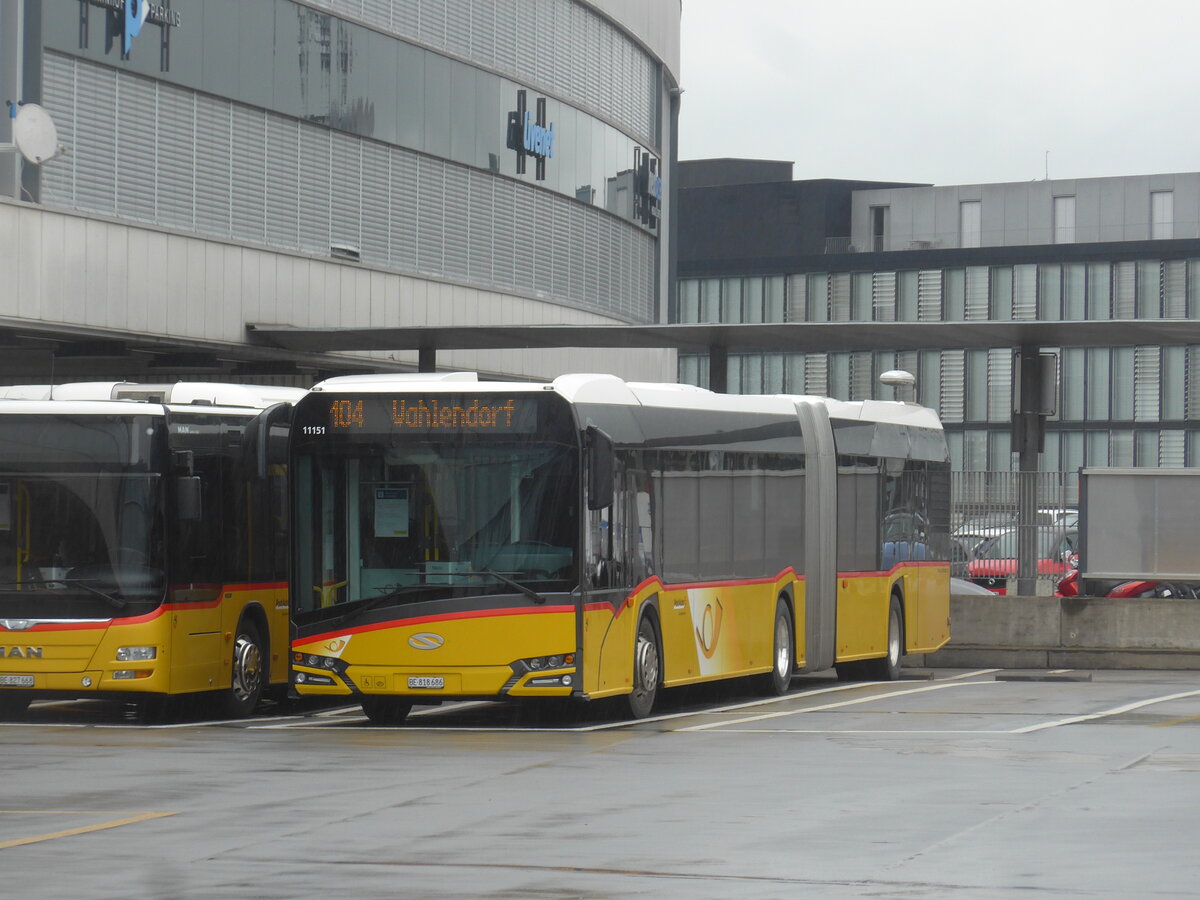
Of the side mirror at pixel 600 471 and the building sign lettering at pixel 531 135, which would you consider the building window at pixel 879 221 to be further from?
the side mirror at pixel 600 471

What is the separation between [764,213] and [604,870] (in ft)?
286

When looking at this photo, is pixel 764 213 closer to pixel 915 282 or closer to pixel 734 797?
pixel 915 282

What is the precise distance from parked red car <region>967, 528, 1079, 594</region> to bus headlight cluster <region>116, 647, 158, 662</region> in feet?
45.4

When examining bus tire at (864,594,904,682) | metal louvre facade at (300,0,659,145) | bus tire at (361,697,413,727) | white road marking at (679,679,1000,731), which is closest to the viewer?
white road marking at (679,679,1000,731)

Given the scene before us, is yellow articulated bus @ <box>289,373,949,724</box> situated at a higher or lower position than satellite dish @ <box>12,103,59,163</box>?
lower

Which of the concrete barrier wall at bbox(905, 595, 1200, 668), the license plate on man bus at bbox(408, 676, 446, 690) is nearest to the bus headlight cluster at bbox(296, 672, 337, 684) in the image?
the license plate on man bus at bbox(408, 676, 446, 690)

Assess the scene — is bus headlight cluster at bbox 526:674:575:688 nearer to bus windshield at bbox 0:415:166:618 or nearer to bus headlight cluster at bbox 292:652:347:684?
bus headlight cluster at bbox 292:652:347:684

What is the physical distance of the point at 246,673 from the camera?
1969 centimetres

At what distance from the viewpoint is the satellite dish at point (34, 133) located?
27.0 metres

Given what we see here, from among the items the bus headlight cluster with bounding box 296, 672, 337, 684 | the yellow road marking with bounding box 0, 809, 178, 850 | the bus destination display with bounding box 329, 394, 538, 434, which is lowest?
the yellow road marking with bounding box 0, 809, 178, 850

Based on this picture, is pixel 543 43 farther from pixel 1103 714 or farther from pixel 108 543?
pixel 1103 714

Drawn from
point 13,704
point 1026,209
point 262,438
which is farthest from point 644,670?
point 1026,209

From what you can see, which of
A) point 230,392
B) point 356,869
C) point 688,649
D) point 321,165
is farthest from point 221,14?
point 356,869

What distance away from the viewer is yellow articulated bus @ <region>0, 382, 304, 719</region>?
18.2 meters
